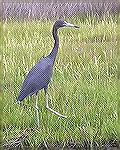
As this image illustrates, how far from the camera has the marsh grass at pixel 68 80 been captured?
6.90 ft

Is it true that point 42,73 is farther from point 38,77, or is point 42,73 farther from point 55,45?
point 55,45

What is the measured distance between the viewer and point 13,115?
2.12 meters

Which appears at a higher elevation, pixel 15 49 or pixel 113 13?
pixel 113 13

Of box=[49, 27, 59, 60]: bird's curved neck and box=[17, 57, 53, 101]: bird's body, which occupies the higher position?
box=[49, 27, 59, 60]: bird's curved neck

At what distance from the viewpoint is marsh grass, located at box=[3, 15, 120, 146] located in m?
2.10

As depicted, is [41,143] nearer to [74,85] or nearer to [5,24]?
[74,85]

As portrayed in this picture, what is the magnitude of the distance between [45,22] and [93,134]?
666 millimetres

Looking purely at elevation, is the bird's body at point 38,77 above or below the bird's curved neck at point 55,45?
below

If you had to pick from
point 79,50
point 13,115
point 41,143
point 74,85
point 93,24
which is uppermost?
point 93,24

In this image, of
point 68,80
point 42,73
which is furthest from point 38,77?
point 68,80

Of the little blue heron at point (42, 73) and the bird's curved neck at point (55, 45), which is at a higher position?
the bird's curved neck at point (55, 45)

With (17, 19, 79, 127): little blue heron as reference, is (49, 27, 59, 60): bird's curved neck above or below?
above

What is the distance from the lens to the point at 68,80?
212 centimetres

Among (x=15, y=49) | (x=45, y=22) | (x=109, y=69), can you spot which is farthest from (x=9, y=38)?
(x=109, y=69)
